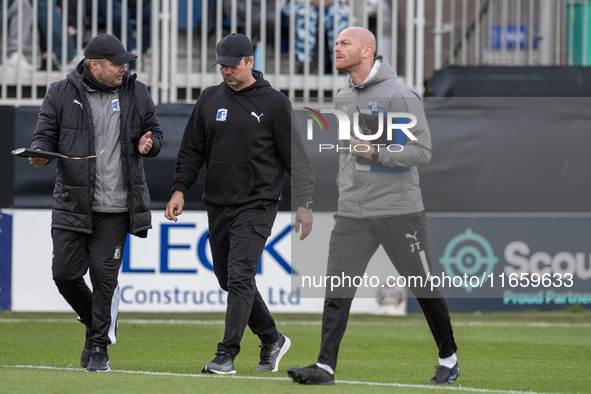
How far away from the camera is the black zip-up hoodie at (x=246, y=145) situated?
5.11 meters

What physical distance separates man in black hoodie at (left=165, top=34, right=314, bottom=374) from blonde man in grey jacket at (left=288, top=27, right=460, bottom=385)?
0.49 metres

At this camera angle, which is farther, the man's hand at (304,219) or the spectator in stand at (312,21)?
the spectator in stand at (312,21)

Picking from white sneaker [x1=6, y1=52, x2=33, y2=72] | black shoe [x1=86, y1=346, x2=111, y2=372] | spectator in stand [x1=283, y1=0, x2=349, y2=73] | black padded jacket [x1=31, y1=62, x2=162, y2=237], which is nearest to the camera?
black shoe [x1=86, y1=346, x2=111, y2=372]

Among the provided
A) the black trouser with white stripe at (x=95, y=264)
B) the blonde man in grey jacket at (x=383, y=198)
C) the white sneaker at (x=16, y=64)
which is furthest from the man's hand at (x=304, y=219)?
the white sneaker at (x=16, y=64)

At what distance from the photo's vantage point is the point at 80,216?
5.09m

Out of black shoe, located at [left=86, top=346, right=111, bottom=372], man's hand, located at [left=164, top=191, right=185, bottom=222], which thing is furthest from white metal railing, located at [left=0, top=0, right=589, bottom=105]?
black shoe, located at [left=86, top=346, right=111, bottom=372]

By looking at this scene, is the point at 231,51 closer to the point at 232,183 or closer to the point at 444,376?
the point at 232,183

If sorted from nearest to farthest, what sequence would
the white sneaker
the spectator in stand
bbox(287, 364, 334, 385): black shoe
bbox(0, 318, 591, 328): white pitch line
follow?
bbox(287, 364, 334, 385): black shoe → bbox(0, 318, 591, 328): white pitch line → the white sneaker → the spectator in stand

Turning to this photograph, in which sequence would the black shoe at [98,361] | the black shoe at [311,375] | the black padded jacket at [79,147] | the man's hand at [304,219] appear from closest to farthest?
the black shoe at [311,375] → the black shoe at [98,361] → the black padded jacket at [79,147] → the man's hand at [304,219]

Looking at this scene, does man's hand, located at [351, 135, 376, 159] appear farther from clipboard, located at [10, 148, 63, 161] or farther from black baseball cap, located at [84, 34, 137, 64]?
clipboard, located at [10, 148, 63, 161]

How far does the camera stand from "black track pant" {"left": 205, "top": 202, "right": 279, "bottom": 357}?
16.2 feet

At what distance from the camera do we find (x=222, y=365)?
4.88 metres

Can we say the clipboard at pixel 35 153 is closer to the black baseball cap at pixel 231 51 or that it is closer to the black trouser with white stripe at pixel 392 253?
the black baseball cap at pixel 231 51

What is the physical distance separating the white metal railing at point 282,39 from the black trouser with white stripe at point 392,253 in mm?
5400
